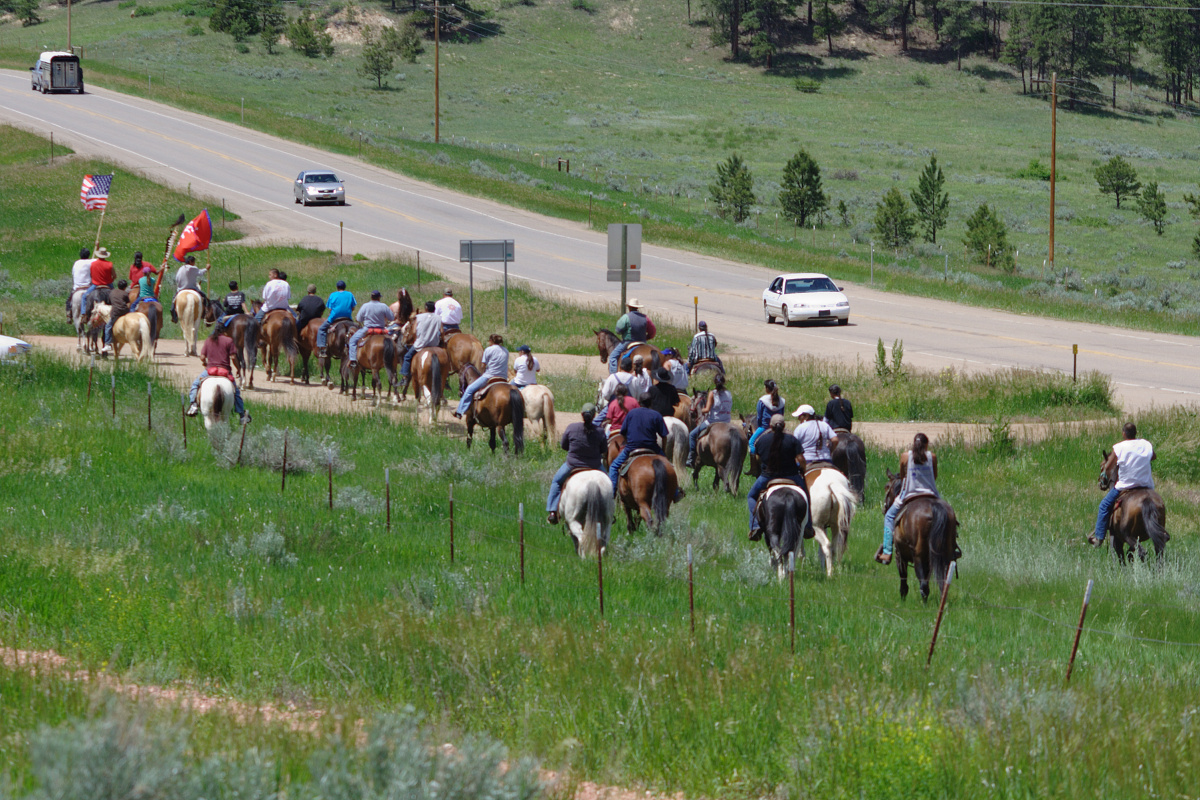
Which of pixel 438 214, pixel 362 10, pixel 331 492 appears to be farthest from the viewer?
pixel 362 10

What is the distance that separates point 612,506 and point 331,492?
12.0 ft

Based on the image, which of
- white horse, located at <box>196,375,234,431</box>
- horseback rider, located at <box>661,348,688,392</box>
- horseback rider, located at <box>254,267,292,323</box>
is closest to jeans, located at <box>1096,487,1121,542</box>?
horseback rider, located at <box>661,348,688,392</box>

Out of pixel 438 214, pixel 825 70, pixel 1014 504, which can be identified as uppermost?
pixel 825 70

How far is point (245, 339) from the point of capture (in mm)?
26969

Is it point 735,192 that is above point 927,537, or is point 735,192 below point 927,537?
above

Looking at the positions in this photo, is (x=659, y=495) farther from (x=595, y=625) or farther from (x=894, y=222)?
(x=894, y=222)

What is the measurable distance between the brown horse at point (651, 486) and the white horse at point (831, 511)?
1809 mm

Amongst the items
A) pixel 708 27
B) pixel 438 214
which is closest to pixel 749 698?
pixel 438 214

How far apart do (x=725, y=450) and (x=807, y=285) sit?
23142mm

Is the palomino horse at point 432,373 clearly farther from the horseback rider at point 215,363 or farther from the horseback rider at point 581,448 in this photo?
the horseback rider at point 581,448

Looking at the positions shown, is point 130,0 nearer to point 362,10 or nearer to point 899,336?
point 362,10

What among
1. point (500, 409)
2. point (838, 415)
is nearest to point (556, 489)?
point (838, 415)

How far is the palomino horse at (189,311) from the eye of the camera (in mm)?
29938

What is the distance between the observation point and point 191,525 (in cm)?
1436
